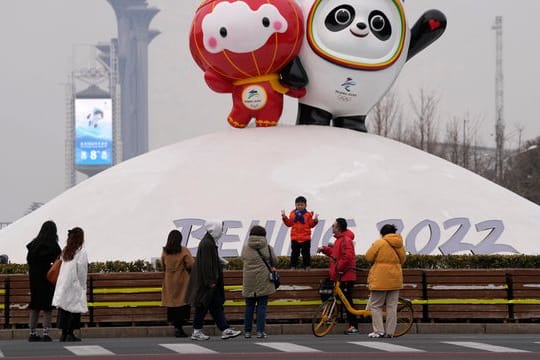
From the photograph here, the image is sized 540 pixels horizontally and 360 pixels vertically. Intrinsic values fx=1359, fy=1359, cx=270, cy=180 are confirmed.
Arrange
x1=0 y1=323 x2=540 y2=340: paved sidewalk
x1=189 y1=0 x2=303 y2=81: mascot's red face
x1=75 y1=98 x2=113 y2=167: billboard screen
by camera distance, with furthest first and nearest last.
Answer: x1=75 y1=98 x2=113 y2=167: billboard screen → x1=189 y1=0 x2=303 y2=81: mascot's red face → x1=0 y1=323 x2=540 y2=340: paved sidewalk

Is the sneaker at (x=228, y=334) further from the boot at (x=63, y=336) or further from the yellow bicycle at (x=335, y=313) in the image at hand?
the boot at (x=63, y=336)

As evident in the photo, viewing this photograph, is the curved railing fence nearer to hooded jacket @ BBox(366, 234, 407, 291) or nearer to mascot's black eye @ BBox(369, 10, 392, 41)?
hooded jacket @ BBox(366, 234, 407, 291)

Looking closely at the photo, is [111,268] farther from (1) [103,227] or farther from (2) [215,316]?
(1) [103,227]

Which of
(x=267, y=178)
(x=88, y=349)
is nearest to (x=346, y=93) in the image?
(x=267, y=178)

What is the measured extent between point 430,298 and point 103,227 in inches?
419

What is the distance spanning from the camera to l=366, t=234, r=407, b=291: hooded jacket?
838 inches

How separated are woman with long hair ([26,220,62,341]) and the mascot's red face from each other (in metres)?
12.0

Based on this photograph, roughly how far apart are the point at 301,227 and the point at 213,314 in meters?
4.91

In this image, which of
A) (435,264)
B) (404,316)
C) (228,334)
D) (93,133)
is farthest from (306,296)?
(93,133)

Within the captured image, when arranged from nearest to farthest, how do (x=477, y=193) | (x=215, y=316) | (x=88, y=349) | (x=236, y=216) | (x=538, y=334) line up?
1. (x=88, y=349)
2. (x=215, y=316)
3. (x=538, y=334)
4. (x=236, y=216)
5. (x=477, y=193)

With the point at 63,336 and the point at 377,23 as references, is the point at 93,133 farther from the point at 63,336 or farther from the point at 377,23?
the point at 63,336

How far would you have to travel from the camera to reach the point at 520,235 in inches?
1243

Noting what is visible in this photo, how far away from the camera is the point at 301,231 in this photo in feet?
83.5

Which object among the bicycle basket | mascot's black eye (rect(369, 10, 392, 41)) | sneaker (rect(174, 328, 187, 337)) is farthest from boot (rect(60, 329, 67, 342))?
mascot's black eye (rect(369, 10, 392, 41))
